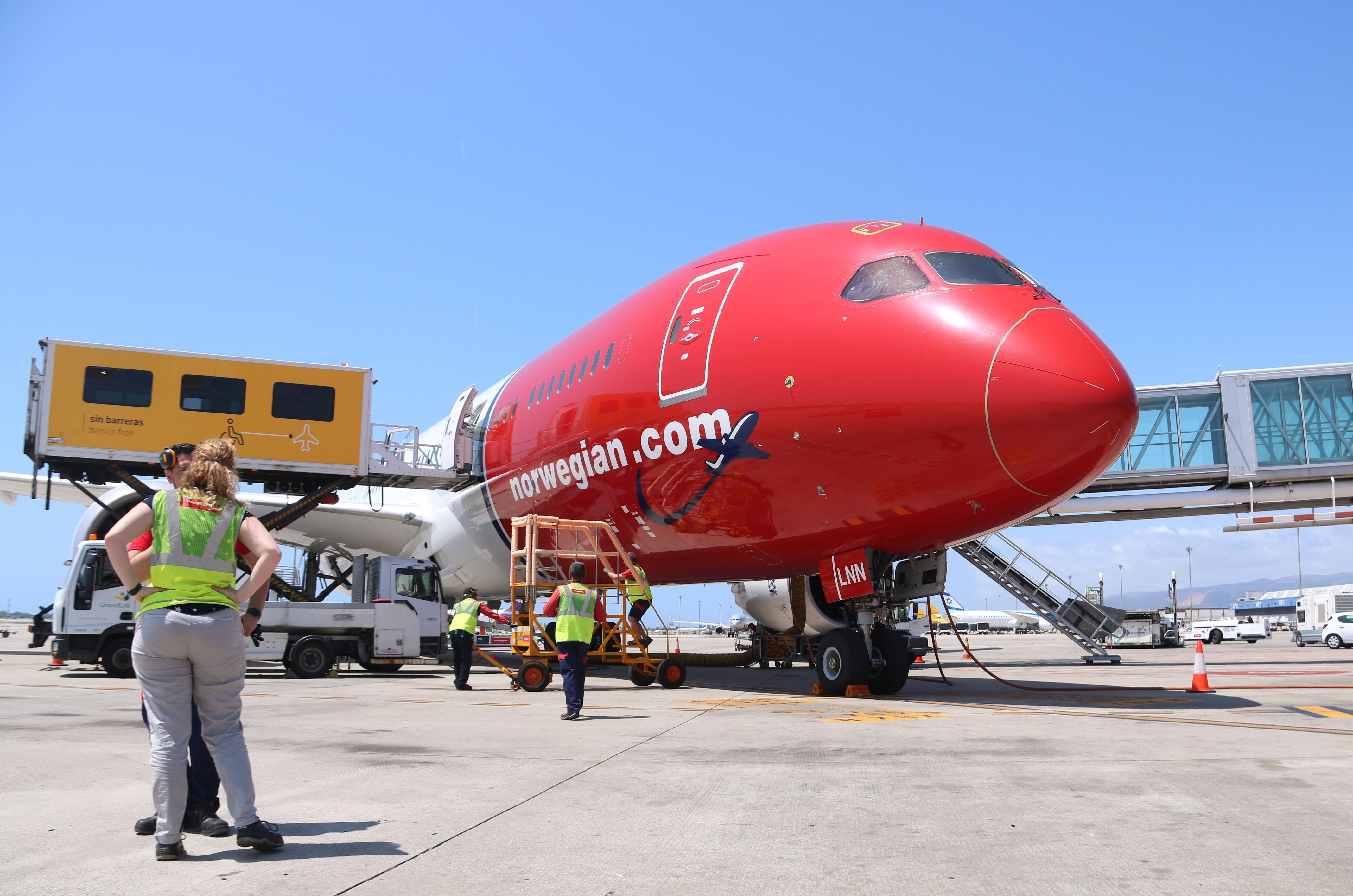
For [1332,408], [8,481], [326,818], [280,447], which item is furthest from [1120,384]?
[8,481]

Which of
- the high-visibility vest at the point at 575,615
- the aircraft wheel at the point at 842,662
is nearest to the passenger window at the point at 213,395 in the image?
the high-visibility vest at the point at 575,615

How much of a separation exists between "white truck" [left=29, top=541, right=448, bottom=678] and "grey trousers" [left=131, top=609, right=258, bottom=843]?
476 inches

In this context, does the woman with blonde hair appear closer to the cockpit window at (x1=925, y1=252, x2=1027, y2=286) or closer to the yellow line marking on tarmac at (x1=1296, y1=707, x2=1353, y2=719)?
the cockpit window at (x1=925, y1=252, x2=1027, y2=286)

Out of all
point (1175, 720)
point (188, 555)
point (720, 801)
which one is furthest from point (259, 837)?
point (1175, 720)

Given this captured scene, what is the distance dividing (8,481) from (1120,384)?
2492cm

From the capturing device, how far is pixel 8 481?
78.5 feet

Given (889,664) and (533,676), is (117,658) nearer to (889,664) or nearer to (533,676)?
(533,676)

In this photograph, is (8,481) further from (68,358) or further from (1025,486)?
(1025,486)

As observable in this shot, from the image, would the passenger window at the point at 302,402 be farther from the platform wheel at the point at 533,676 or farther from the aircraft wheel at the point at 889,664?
the aircraft wheel at the point at 889,664

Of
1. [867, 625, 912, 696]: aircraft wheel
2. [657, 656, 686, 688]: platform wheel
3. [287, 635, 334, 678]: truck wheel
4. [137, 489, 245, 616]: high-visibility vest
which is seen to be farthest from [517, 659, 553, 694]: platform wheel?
[137, 489, 245, 616]: high-visibility vest

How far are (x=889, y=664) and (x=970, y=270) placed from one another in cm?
425

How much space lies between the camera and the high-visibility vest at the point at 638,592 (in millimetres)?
12703

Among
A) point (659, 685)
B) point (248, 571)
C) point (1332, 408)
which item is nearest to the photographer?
point (248, 571)

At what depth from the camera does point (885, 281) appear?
9.80 meters
